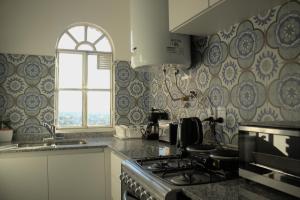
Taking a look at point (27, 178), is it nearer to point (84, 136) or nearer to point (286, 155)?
point (84, 136)

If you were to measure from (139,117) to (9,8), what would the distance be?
1.89m

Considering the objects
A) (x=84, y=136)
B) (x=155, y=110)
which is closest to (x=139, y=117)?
(x=155, y=110)

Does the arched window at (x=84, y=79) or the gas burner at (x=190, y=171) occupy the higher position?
the arched window at (x=84, y=79)

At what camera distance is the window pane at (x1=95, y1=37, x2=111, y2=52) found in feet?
11.0

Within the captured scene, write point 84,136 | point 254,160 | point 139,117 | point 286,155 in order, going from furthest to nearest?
point 139,117 → point 84,136 → point 254,160 → point 286,155

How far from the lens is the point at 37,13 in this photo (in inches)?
119

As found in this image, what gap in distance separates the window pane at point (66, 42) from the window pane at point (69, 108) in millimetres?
538

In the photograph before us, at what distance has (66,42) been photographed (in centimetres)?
325

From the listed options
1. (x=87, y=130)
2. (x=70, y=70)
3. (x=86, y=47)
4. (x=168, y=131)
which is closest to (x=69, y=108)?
(x=87, y=130)

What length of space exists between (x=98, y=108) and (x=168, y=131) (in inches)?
47.3

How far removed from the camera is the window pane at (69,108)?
10.5 feet

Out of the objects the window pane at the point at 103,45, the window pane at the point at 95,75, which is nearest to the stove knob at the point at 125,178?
the window pane at the point at 95,75

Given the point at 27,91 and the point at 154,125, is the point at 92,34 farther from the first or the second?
the point at 154,125

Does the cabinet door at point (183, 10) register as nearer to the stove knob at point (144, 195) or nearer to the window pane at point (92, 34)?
the stove knob at point (144, 195)
